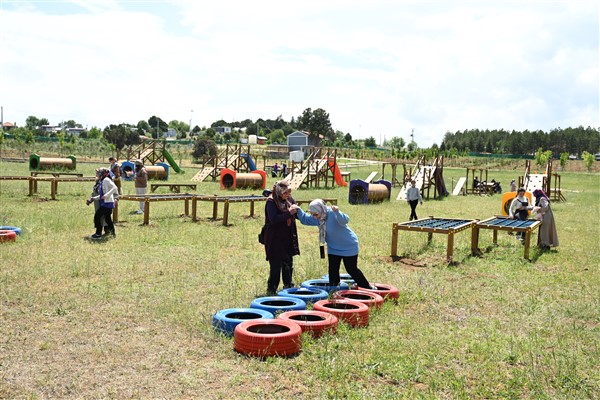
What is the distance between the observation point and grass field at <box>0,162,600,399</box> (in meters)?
5.16

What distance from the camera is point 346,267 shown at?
812cm

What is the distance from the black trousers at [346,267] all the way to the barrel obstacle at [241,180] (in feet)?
72.8

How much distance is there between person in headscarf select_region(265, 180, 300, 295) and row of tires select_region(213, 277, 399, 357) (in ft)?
1.22

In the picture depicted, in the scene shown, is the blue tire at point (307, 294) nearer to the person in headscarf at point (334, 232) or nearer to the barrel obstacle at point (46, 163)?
the person in headscarf at point (334, 232)

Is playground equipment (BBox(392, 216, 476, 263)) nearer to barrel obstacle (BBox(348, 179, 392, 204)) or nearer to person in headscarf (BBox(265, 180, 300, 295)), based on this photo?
person in headscarf (BBox(265, 180, 300, 295))

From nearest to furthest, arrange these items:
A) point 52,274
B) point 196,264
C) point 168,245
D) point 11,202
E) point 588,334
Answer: point 588,334 < point 52,274 < point 196,264 < point 168,245 < point 11,202

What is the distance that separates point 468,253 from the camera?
1252 cm

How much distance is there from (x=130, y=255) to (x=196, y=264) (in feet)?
4.83

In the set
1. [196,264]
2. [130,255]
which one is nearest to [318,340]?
[196,264]

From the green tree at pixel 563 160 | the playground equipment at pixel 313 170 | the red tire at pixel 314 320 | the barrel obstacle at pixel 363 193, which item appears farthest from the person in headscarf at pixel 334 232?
the green tree at pixel 563 160

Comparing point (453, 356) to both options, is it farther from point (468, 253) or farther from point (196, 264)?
point (468, 253)

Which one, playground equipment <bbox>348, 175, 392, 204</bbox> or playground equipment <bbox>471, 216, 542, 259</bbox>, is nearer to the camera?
playground equipment <bbox>471, 216, 542, 259</bbox>

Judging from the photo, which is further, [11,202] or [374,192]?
[374,192]

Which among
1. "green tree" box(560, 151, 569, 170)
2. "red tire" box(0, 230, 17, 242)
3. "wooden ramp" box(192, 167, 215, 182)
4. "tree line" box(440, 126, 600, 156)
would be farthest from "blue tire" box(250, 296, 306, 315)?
"tree line" box(440, 126, 600, 156)
